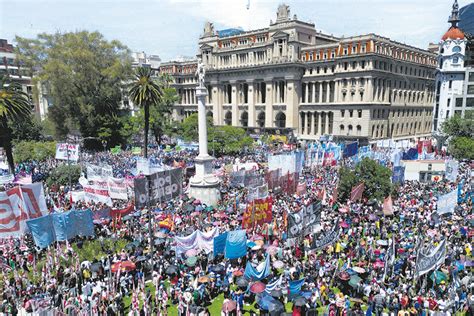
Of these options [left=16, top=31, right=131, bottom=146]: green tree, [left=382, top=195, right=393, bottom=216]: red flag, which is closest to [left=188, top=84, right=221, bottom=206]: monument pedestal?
[left=382, top=195, right=393, bottom=216]: red flag

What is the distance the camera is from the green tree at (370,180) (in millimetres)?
28562

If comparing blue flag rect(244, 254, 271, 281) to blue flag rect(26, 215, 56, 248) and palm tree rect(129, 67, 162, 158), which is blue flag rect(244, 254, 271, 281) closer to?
blue flag rect(26, 215, 56, 248)

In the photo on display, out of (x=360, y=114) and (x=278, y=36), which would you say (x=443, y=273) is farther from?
(x=278, y=36)

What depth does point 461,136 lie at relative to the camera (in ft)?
Answer: 172

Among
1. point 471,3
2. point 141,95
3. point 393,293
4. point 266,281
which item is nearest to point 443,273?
point 393,293

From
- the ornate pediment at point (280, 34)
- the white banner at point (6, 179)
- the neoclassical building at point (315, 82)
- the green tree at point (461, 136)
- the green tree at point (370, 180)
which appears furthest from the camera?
the ornate pediment at point (280, 34)

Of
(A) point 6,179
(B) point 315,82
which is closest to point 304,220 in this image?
(A) point 6,179

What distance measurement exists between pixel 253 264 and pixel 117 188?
41.2ft

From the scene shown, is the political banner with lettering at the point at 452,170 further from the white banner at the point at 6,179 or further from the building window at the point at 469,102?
the white banner at the point at 6,179

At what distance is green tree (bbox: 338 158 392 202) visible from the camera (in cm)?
2856

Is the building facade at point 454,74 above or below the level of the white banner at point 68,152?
above

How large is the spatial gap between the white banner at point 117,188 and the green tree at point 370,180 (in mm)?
16194

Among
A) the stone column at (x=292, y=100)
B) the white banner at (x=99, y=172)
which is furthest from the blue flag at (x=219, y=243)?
the stone column at (x=292, y=100)

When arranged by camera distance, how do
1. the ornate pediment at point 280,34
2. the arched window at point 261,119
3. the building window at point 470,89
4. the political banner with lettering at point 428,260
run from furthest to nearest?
the arched window at point 261,119
the ornate pediment at point 280,34
the building window at point 470,89
the political banner with lettering at point 428,260
